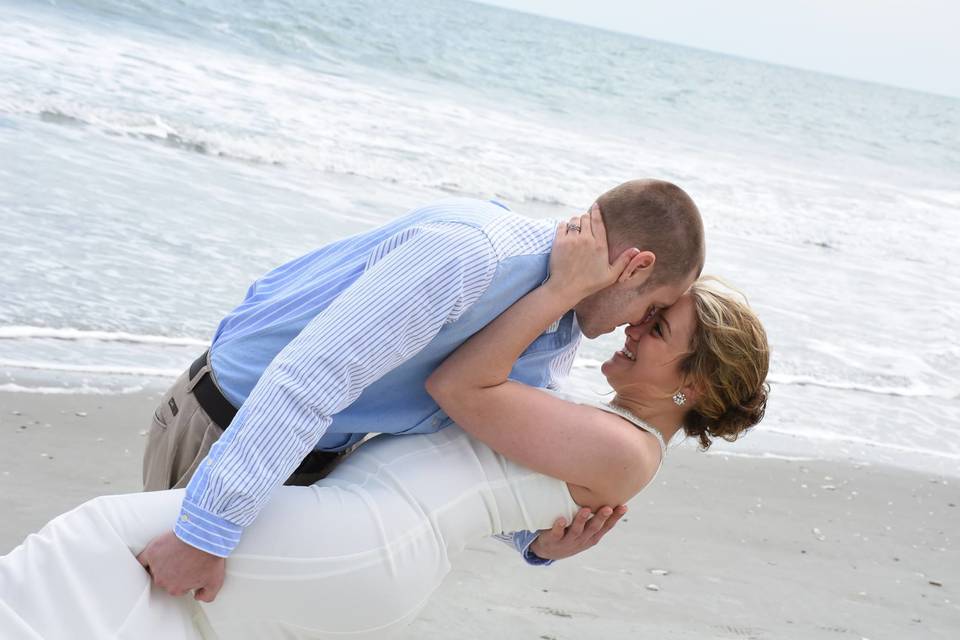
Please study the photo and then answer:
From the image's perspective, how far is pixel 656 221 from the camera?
2541mm

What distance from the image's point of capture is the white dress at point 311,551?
6.91 ft

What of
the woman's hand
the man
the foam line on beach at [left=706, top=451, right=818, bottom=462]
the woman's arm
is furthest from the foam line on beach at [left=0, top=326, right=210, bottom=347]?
the woman's hand

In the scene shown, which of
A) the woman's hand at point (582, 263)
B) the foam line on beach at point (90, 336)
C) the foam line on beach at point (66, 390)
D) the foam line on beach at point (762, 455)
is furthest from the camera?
the foam line on beach at point (762, 455)

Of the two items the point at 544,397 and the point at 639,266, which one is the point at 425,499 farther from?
the point at 639,266

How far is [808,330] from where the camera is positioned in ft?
32.0

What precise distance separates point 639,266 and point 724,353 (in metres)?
0.41

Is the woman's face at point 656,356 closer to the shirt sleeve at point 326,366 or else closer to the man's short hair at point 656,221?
the man's short hair at point 656,221

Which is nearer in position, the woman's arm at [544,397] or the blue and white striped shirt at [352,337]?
the blue and white striped shirt at [352,337]

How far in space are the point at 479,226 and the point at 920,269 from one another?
14.6 m

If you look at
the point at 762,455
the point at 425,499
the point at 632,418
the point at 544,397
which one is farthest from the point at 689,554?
the point at 425,499

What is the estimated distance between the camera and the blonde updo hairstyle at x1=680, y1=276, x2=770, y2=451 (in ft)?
9.27

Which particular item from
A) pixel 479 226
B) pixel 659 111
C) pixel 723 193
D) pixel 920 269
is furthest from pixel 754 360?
pixel 659 111

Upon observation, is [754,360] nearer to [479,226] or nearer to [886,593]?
[479,226]

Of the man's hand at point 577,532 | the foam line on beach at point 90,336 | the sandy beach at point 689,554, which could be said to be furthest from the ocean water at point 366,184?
the man's hand at point 577,532
